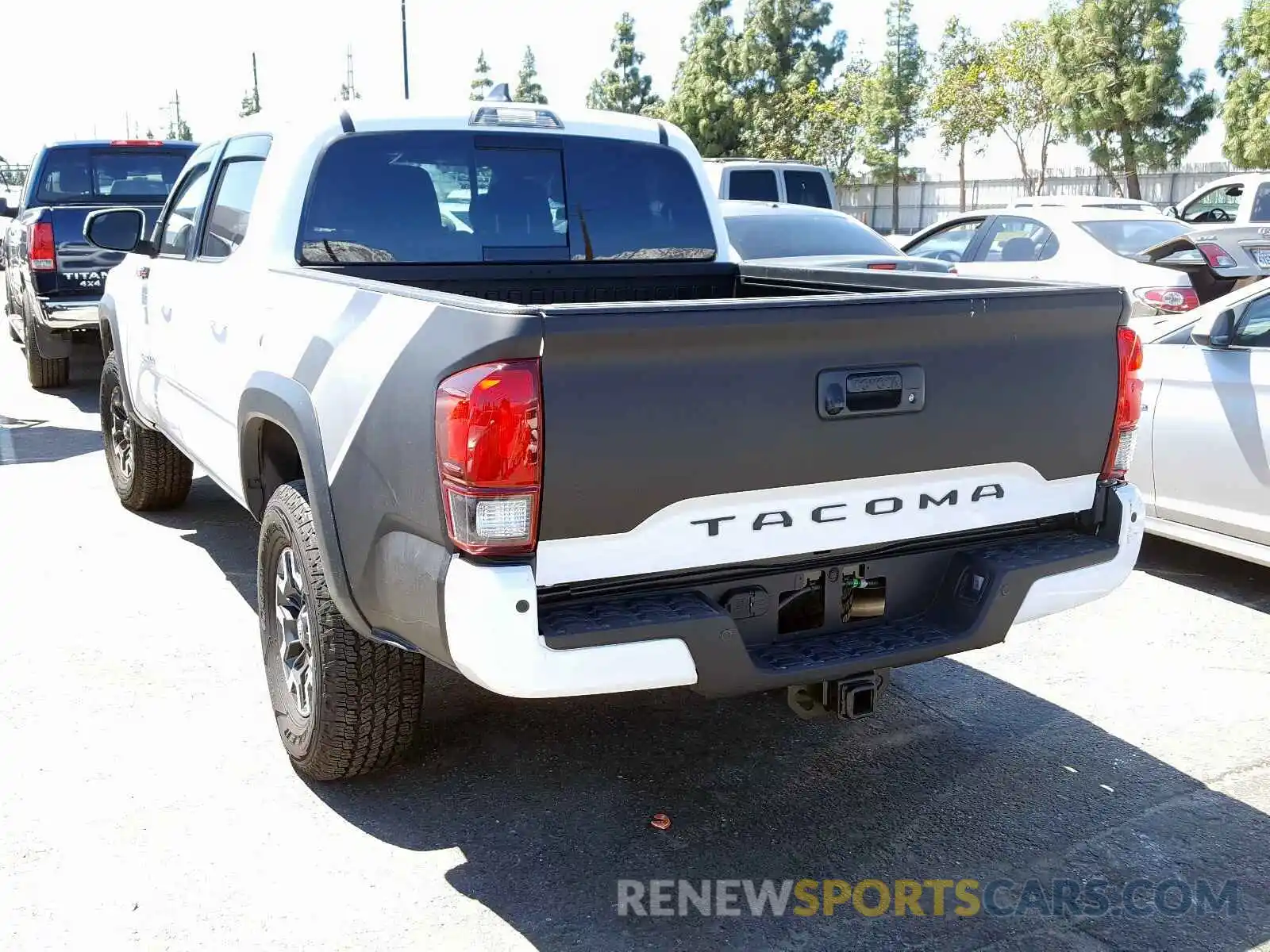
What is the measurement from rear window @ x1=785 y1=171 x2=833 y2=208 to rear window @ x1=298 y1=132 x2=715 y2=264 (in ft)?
39.5

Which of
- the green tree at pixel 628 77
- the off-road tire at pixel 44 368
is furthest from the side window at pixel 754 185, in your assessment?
the green tree at pixel 628 77

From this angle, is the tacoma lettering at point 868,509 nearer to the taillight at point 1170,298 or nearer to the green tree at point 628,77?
the taillight at point 1170,298

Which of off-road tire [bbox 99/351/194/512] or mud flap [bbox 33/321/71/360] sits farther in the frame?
mud flap [bbox 33/321/71/360]

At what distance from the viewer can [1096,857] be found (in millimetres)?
3510

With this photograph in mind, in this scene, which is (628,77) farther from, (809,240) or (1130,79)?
(809,240)

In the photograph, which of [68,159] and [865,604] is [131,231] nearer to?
[865,604]

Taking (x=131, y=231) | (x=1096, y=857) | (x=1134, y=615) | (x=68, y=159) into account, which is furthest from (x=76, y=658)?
(x=68, y=159)

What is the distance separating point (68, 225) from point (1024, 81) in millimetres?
42417

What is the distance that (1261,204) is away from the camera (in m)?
16.2

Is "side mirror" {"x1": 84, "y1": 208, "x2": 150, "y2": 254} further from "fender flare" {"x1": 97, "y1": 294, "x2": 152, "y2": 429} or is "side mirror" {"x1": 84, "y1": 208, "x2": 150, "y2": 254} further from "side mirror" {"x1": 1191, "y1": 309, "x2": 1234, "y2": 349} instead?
"side mirror" {"x1": 1191, "y1": 309, "x2": 1234, "y2": 349}

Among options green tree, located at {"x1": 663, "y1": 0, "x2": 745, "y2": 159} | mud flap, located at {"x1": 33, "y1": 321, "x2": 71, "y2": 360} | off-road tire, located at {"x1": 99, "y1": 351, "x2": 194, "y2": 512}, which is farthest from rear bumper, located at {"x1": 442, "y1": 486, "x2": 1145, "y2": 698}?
green tree, located at {"x1": 663, "y1": 0, "x2": 745, "y2": 159}

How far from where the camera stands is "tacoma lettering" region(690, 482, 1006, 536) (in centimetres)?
308

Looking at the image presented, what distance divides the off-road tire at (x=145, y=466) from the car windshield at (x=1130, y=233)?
721 cm
